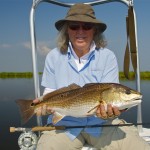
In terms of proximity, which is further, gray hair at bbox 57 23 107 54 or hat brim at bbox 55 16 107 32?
gray hair at bbox 57 23 107 54

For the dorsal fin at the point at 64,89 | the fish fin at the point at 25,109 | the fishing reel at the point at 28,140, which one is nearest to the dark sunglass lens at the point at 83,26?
the dorsal fin at the point at 64,89

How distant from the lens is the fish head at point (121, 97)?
162 inches

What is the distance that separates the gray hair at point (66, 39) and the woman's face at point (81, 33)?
19 centimetres

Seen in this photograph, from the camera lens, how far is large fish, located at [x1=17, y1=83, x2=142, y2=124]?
4.12 metres

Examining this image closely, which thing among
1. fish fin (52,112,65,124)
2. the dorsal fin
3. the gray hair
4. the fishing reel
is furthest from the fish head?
the fishing reel

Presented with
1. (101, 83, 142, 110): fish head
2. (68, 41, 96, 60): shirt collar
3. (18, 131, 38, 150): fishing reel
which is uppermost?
(68, 41, 96, 60): shirt collar

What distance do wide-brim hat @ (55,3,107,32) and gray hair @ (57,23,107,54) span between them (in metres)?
0.07

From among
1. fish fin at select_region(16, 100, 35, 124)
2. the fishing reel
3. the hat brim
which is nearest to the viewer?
fish fin at select_region(16, 100, 35, 124)

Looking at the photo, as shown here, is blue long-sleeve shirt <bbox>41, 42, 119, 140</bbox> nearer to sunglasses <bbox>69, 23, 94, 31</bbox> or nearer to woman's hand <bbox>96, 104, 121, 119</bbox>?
sunglasses <bbox>69, 23, 94, 31</bbox>

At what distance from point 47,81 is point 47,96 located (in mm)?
439

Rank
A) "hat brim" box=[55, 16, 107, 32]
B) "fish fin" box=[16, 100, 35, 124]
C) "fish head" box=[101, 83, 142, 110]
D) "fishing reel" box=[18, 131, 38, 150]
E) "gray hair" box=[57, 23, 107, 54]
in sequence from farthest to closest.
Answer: "gray hair" box=[57, 23, 107, 54] < "fishing reel" box=[18, 131, 38, 150] < "hat brim" box=[55, 16, 107, 32] < "fish fin" box=[16, 100, 35, 124] < "fish head" box=[101, 83, 142, 110]

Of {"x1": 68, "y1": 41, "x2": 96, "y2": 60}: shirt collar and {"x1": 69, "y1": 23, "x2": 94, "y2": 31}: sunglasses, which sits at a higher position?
{"x1": 69, "y1": 23, "x2": 94, "y2": 31}: sunglasses

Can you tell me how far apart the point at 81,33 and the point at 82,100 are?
93 centimetres

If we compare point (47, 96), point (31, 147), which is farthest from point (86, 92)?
point (31, 147)
